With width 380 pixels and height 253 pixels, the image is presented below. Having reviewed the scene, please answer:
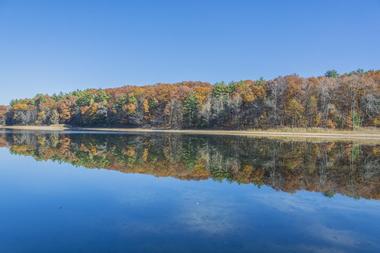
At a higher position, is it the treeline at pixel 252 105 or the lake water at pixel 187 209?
the treeline at pixel 252 105

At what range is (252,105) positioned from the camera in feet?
260

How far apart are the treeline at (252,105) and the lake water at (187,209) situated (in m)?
52.8

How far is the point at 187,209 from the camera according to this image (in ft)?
38.9

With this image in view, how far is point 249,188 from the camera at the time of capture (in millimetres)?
15789

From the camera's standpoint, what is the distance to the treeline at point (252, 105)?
70.9 m

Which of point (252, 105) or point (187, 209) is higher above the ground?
point (252, 105)

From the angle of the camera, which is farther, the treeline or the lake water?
the treeline

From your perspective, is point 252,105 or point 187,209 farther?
point 252,105

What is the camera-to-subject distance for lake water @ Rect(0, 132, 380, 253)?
864 cm

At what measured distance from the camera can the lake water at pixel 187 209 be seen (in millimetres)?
8641

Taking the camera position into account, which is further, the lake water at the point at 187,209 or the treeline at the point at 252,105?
the treeline at the point at 252,105

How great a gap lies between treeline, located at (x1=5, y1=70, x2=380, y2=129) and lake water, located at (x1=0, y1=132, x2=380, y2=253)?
5281 centimetres

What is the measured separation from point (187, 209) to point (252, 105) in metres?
69.2

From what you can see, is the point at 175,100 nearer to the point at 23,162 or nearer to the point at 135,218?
the point at 23,162
